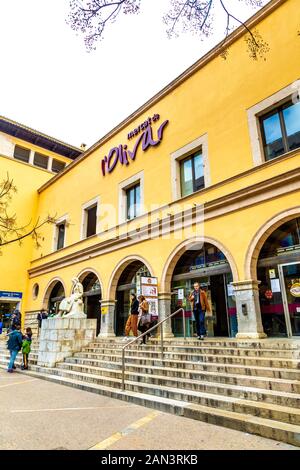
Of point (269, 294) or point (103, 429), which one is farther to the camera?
point (269, 294)

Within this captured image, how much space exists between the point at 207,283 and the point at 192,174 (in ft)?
15.0

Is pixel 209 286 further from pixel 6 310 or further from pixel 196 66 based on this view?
pixel 6 310

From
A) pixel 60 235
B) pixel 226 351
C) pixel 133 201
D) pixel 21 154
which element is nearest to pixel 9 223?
pixel 133 201

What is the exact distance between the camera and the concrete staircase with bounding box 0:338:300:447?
14.2 feet

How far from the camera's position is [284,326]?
8.91 m

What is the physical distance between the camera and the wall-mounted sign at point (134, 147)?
46.7 feet

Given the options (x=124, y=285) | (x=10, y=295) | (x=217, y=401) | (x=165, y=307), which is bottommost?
(x=217, y=401)

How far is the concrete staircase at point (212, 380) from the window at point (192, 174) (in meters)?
6.25

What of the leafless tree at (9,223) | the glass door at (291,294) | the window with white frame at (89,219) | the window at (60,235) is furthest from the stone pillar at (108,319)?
the glass door at (291,294)

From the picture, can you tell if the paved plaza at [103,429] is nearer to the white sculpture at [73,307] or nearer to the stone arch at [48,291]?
the white sculpture at [73,307]

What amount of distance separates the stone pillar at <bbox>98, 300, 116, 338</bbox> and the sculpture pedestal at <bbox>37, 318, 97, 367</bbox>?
2455 millimetres

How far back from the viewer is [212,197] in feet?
36.3
